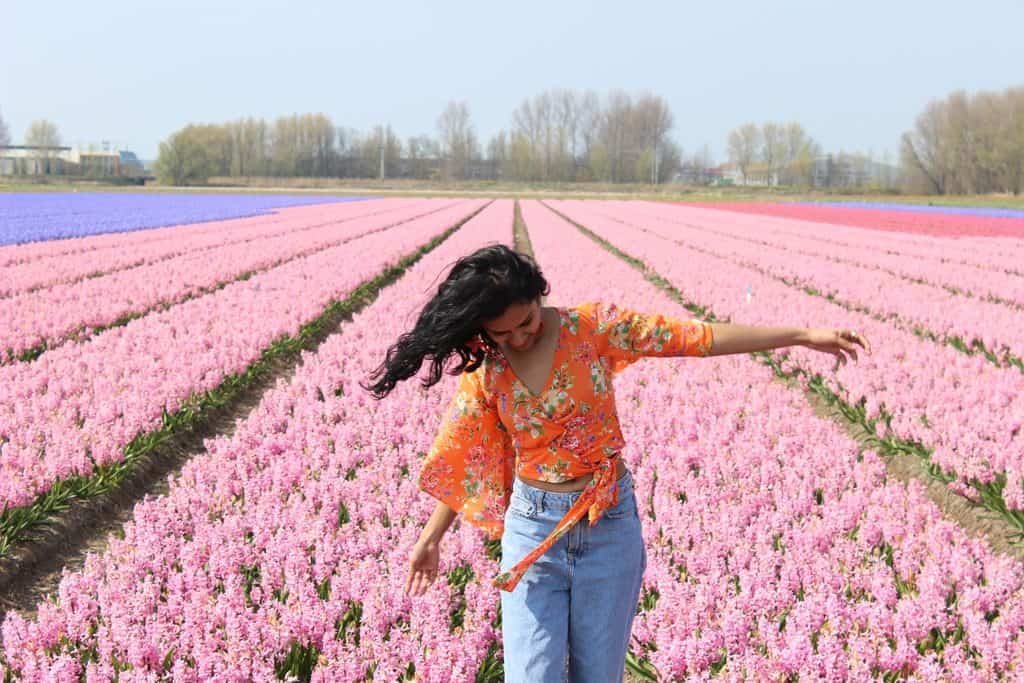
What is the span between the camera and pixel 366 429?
6719mm

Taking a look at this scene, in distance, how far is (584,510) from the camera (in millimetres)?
2572

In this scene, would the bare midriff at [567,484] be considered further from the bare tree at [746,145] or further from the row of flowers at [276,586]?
the bare tree at [746,145]

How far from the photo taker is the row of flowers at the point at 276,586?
3.49m

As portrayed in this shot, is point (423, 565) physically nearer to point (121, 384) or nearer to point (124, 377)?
point (121, 384)

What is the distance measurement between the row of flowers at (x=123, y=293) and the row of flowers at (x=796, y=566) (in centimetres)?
772

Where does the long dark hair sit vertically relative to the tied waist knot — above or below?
above

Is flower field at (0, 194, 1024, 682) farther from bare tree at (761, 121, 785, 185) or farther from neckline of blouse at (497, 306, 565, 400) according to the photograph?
bare tree at (761, 121, 785, 185)

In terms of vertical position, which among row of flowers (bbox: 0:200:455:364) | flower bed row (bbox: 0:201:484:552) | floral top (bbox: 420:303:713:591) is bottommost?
flower bed row (bbox: 0:201:484:552)

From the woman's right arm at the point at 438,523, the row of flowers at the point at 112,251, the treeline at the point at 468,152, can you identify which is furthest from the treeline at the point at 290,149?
the woman's right arm at the point at 438,523

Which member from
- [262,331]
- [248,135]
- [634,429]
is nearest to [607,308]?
[634,429]

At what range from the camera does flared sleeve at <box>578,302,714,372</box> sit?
2719 millimetres

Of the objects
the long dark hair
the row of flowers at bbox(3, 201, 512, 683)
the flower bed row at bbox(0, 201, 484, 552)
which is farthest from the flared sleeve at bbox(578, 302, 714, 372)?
the flower bed row at bbox(0, 201, 484, 552)

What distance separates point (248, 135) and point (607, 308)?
5939 inches

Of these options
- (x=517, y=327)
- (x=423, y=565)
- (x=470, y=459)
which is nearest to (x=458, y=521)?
(x=423, y=565)
